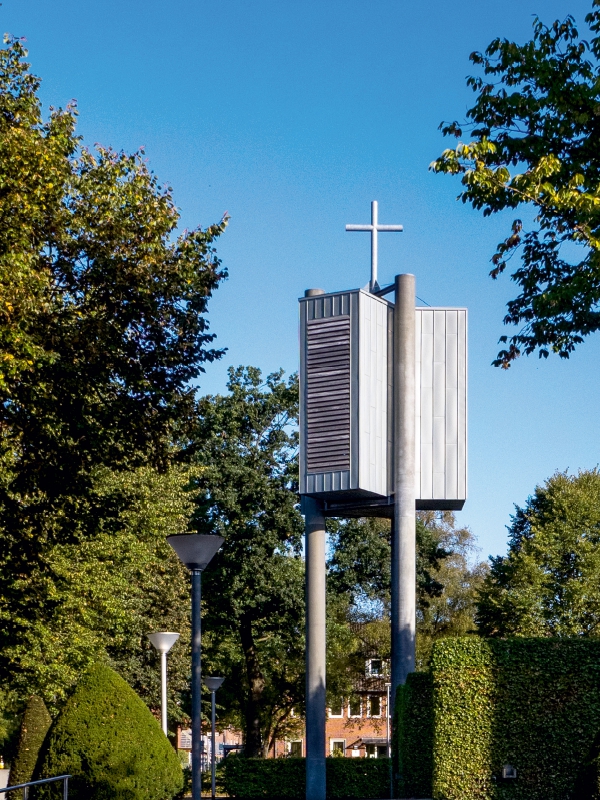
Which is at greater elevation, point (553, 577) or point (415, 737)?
point (553, 577)

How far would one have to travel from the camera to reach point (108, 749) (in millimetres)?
18328

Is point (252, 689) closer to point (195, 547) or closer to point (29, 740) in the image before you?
point (29, 740)

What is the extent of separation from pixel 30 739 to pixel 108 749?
564 inches

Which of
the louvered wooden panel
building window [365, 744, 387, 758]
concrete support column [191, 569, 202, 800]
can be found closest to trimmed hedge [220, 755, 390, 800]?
the louvered wooden panel

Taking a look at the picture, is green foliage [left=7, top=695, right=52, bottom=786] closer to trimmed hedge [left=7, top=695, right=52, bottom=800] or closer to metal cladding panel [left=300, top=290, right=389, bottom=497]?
trimmed hedge [left=7, top=695, right=52, bottom=800]

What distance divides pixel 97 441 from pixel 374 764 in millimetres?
17388

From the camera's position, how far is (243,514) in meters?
47.7

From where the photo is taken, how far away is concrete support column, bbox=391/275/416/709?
2430cm

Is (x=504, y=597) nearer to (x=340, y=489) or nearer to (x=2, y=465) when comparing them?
(x=340, y=489)

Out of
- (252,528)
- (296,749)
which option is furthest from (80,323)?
(296,749)

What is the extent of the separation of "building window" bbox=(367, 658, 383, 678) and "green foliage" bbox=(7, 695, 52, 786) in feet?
98.8

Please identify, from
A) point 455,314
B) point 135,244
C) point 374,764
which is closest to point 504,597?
point 374,764

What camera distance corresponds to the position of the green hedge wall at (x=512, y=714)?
57.6 feet

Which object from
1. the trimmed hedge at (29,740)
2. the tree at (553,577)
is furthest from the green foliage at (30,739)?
the tree at (553,577)
